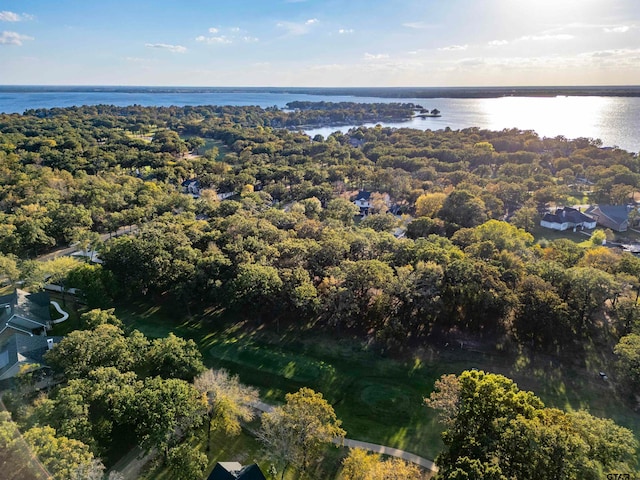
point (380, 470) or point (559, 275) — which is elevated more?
point (559, 275)

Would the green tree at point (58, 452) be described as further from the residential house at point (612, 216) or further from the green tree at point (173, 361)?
the residential house at point (612, 216)

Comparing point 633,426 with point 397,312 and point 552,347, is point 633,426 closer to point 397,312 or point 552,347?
point 552,347

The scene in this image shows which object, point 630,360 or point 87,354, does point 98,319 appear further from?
point 630,360

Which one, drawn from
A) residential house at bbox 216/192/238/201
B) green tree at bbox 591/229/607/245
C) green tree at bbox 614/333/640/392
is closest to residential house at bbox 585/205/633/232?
green tree at bbox 591/229/607/245

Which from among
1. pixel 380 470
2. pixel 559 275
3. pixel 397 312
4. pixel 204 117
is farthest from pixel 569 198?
pixel 204 117

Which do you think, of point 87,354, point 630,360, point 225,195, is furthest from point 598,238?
point 225,195

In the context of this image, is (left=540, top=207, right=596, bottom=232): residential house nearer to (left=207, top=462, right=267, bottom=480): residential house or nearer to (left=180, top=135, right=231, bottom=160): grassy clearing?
(left=207, top=462, right=267, bottom=480): residential house
